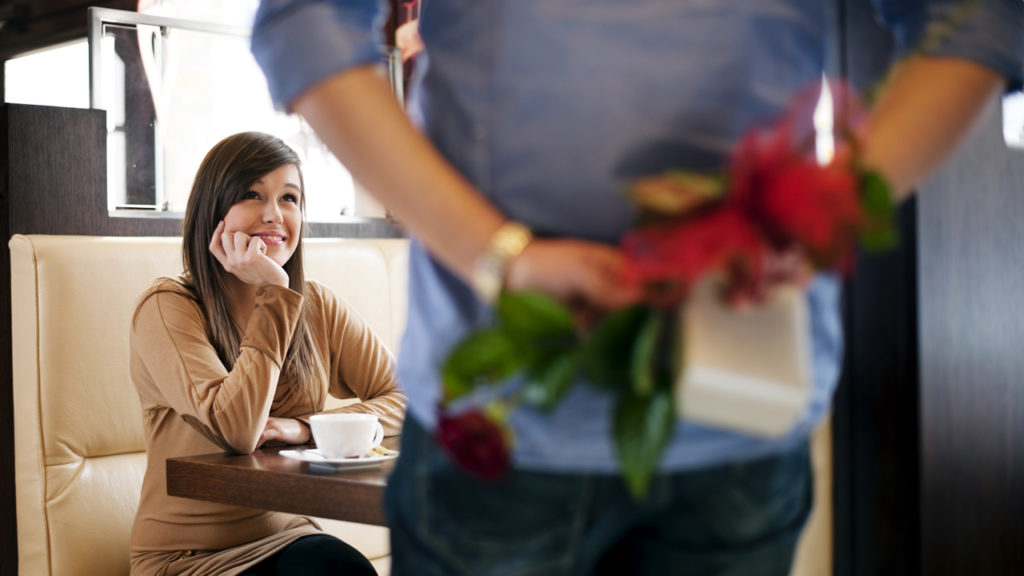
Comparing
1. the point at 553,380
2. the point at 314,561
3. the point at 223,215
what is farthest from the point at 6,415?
the point at 553,380

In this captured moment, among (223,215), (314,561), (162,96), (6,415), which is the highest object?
(162,96)

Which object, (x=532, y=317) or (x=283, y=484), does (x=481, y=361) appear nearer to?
(x=532, y=317)

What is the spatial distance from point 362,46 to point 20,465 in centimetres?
172

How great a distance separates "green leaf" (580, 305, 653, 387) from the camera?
42cm

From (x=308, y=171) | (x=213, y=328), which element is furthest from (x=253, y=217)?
(x=308, y=171)

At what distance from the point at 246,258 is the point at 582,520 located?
4.75 ft

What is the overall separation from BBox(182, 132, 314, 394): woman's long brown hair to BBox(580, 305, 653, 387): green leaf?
152 centimetres

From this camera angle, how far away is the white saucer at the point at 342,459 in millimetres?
1363

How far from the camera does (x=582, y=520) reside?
1.65ft

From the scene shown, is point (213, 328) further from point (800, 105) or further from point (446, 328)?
point (800, 105)

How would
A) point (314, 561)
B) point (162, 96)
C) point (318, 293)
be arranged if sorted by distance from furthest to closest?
1. point (162, 96)
2. point (318, 293)
3. point (314, 561)

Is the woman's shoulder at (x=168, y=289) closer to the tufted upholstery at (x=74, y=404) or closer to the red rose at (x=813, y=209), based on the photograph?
the tufted upholstery at (x=74, y=404)

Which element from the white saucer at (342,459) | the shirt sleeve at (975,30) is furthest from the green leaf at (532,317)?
the white saucer at (342,459)

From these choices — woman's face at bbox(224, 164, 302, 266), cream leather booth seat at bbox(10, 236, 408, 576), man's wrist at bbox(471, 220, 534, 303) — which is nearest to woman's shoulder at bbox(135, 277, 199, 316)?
woman's face at bbox(224, 164, 302, 266)
